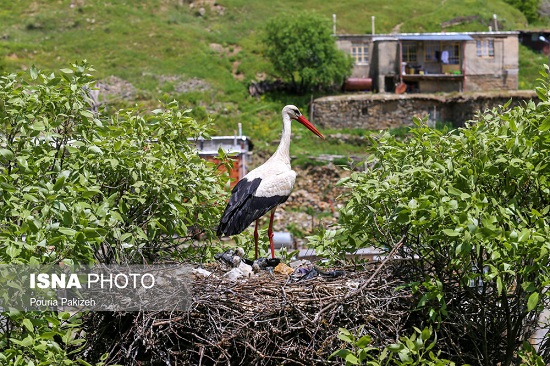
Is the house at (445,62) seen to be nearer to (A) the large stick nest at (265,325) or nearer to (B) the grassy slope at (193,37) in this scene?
(B) the grassy slope at (193,37)

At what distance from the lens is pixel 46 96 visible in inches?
332

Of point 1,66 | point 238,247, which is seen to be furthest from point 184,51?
point 238,247

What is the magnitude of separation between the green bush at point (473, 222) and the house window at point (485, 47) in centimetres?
4015

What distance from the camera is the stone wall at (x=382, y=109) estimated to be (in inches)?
1727

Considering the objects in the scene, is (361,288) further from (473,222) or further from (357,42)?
(357,42)

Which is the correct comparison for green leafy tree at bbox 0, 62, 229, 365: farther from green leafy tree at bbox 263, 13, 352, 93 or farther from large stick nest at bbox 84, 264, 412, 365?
green leafy tree at bbox 263, 13, 352, 93

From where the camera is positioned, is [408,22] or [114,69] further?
[408,22]

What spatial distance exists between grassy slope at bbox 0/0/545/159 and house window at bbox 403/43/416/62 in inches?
243

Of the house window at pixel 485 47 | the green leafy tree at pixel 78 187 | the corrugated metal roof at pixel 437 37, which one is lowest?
the green leafy tree at pixel 78 187

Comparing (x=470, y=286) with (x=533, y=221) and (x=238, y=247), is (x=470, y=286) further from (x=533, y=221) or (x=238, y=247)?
(x=238, y=247)

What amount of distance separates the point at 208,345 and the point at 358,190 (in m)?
2.24

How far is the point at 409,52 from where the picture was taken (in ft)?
154

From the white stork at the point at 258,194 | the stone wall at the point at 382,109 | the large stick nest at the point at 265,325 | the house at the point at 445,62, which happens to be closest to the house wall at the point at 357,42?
the house at the point at 445,62

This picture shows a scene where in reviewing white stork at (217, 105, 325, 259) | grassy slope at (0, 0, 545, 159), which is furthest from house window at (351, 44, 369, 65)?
white stork at (217, 105, 325, 259)
